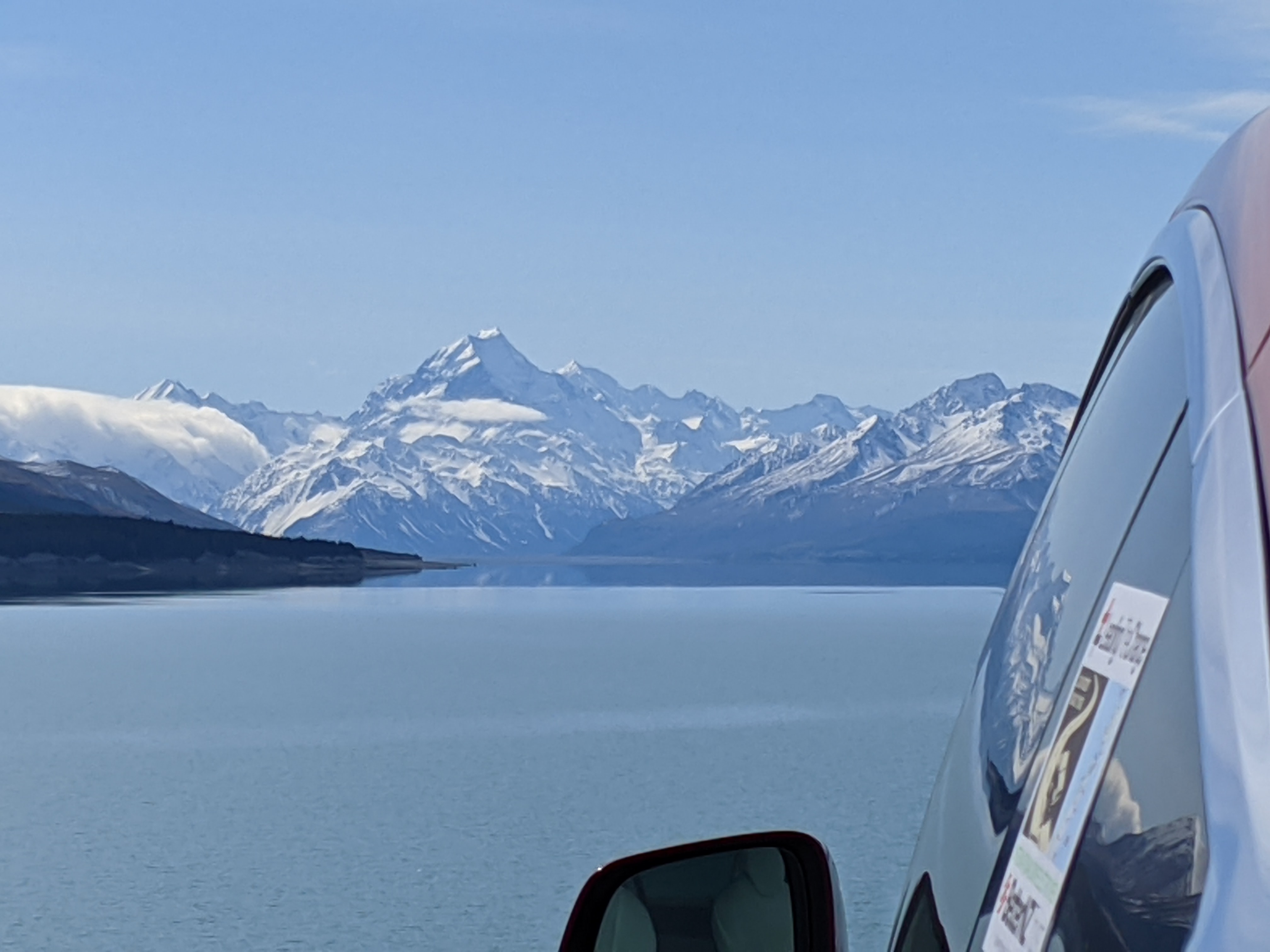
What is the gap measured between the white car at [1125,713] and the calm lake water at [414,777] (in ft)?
84.0

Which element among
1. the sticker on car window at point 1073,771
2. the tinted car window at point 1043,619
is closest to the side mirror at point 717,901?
the tinted car window at point 1043,619

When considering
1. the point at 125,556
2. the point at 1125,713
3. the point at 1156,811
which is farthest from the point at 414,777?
the point at 125,556

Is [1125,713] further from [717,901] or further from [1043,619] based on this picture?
[717,901]

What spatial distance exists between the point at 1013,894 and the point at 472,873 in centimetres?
3213

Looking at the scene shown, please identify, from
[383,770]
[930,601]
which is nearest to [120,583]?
[930,601]

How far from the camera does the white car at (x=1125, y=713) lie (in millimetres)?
1140

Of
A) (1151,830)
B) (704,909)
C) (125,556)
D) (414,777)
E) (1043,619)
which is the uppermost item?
(1043,619)

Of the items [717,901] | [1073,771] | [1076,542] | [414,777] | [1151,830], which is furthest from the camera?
[414,777]

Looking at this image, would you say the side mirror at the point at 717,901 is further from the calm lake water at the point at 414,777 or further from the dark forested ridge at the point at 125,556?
the dark forested ridge at the point at 125,556

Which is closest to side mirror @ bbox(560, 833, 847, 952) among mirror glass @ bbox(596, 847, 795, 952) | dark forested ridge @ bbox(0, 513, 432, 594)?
mirror glass @ bbox(596, 847, 795, 952)

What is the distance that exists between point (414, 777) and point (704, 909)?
44862 mm

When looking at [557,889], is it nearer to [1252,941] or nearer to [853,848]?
[853,848]

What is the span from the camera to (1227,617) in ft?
3.86

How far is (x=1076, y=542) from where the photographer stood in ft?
6.64
